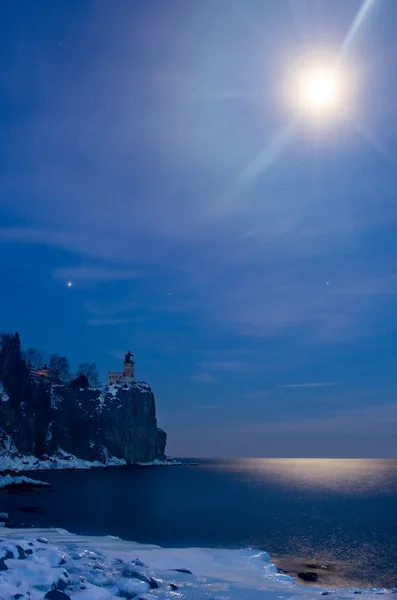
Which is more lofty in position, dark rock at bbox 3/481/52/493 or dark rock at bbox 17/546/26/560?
dark rock at bbox 17/546/26/560

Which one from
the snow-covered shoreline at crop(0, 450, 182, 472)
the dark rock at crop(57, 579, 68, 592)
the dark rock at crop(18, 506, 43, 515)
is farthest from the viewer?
the snow-covered shoreline at crop(0, 450, 182, 472)

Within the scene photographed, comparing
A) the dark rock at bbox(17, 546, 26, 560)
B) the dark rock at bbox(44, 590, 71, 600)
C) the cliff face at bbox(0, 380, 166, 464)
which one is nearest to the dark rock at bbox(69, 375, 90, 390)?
the cliff face at bbox(0, 380, 166, 464)

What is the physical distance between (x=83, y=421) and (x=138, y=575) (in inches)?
5921

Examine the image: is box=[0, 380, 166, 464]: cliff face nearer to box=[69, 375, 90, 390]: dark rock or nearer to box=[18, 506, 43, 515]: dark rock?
box=[69, 375, 90, 390]: dark rock

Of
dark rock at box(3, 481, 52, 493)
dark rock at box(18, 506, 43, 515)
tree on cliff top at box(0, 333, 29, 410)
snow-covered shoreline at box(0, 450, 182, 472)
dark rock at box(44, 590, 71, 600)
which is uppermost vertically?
tree on cliff top at box(0, 333, 29, 410)

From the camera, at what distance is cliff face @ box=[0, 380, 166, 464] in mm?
133375

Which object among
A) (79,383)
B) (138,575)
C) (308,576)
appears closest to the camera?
(138,575)

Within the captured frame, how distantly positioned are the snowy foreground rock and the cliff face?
107538 mm

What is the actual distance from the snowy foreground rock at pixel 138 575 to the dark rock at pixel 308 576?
208 centimetres

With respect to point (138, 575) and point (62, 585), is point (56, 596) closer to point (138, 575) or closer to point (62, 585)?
point (62, 585)

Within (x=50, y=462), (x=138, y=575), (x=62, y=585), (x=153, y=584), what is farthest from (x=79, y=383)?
(x=62, y=585)

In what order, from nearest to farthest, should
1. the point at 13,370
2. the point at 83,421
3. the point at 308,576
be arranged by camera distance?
the point at 308,576, the point at 13,370, the point at 83,421

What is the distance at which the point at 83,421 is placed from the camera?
164 m

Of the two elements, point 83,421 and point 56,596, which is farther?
point 83,421
